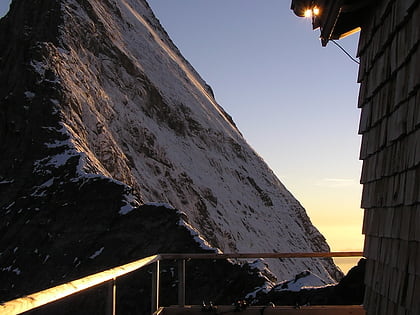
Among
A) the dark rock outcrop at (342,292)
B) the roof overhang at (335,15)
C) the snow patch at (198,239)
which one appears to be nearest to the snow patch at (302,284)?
the dark rock outcrop at (342,292)

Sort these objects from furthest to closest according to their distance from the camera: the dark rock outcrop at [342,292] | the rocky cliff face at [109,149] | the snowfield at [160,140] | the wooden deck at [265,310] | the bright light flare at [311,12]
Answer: the snowfield at [160,140]
the rocky cliff face at [109,149]
the dark rock outcrop at [342,292]
the wooden deck at [265,310]
the bright light flare at [311,12]

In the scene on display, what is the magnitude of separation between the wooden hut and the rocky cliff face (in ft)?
48.4

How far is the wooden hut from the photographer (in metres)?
5.05

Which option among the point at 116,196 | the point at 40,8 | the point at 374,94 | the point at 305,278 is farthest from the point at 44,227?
the point at 40,8

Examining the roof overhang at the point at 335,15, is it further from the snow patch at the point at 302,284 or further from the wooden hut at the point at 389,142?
the snow patch at the point at 302,284

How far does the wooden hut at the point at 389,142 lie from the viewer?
5051 millimetres

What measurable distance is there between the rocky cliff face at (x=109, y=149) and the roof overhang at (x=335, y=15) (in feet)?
45.7

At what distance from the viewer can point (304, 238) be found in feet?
221

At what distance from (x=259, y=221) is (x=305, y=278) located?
45.5 m

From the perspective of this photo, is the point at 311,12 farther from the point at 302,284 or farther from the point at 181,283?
the point at 302,284

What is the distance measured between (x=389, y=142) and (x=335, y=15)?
2.03 m

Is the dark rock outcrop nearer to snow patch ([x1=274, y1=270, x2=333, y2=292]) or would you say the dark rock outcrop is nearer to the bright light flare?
snow patch ([x1=274, y1=270, x2=333, y2=292])

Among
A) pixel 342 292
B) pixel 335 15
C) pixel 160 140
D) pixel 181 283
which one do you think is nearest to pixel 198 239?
pixel 342 292

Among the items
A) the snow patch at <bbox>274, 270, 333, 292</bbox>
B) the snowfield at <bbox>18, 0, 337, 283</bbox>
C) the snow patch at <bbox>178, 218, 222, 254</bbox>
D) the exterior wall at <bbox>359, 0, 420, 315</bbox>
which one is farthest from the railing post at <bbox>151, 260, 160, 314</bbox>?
the snowfield at <bbox>18, 0, 337, 283</bbox>
